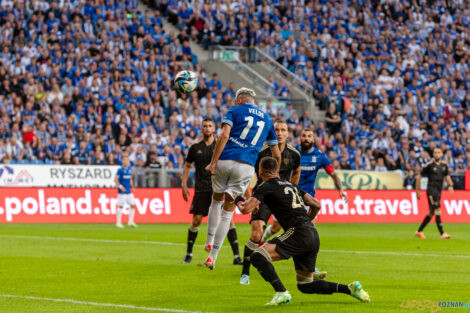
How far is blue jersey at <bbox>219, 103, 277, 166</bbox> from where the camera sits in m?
11.8

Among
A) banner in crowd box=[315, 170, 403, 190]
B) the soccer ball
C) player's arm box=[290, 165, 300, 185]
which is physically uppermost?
the soccer ball

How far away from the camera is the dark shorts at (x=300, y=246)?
9.42 m

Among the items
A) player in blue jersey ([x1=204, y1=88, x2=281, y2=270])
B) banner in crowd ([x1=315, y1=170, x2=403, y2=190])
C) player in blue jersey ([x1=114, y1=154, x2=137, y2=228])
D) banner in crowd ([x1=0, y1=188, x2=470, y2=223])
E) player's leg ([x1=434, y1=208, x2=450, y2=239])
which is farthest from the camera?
banner in crowd ([x1=315, y1=170, x2=403, y2=190])

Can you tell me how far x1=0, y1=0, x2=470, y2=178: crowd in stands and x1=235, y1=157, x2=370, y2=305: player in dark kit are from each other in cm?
2033

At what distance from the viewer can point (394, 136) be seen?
37.3 meters

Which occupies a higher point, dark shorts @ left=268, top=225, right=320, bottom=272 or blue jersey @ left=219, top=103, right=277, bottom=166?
blue jersey @ left=219, top=103, right=277, bottom=166

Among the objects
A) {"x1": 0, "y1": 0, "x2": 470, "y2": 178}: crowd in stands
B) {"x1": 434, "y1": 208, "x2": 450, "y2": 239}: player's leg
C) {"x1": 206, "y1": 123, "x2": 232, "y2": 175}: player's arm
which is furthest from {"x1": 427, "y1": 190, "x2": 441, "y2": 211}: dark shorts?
{"x1": 206, "y1": 123, "x2": 232, "y2": 175}: player's arm

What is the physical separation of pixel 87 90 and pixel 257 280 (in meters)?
21.4

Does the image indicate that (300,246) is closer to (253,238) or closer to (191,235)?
(253,238)

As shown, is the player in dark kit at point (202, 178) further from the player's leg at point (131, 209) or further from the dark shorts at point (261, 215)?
the player's leg at point (131, 209)

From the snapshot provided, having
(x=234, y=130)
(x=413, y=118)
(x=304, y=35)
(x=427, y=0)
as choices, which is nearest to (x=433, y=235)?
(x=234, y=130)

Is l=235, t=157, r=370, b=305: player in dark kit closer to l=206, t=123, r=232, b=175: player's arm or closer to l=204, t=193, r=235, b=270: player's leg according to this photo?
l=206, t=123, r=232, b=175: player's arm

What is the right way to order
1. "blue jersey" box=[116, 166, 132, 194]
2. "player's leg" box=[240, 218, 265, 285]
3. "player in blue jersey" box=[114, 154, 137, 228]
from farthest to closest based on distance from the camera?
"blue jersey" box=[116, 166, 132, 194] < "player in blue jersey" box=[114, 154, 137, 228] < "player's leg" box=[240, 218, 265, 285]

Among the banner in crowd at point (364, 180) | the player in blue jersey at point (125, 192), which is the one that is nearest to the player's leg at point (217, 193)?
the player in blue jersey at point (125, 192)
